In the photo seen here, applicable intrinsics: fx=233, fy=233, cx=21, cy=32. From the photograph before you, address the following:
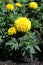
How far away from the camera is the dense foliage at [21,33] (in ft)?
11.0

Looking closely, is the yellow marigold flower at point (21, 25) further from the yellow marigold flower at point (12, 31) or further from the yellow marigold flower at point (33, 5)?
the yellow marigold flower at point (33, 5)

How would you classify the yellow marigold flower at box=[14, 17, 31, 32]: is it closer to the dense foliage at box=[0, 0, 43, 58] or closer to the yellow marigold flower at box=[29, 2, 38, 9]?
the dense foliage at box=[0, 0, 43, 58]

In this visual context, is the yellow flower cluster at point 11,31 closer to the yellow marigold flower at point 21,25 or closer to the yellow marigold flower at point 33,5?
the yellow marigold flower at point 21,25

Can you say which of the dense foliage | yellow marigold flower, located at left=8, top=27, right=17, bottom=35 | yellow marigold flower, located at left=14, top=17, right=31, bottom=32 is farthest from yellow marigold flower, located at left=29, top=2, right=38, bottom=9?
yellow marigold flower, located at left=8, top=27, right=17, bottom=35

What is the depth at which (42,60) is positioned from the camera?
11.6ft

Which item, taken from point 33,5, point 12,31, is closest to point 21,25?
point 12,31

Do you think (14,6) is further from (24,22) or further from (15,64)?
(15,64)

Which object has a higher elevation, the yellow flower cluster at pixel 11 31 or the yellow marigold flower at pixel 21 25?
the yellow marigold flower at pixel 21 25

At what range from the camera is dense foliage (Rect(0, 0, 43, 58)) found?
336cm

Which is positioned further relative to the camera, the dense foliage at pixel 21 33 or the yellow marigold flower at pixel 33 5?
the yellow marigold flower at pixel 33 5

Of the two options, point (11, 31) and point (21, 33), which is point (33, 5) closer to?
point (21, 33)

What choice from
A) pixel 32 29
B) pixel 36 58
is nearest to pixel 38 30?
pixel 32 29

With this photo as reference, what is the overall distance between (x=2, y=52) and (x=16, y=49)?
31 centimetres

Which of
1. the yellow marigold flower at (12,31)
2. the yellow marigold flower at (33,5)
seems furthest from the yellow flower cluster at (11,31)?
the yellow marigold flower at (33,5)
